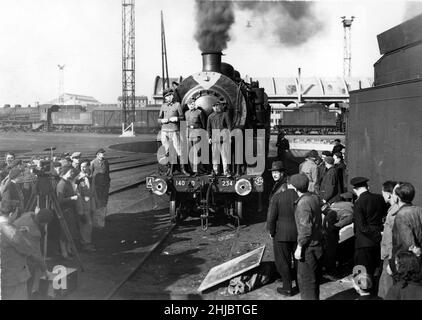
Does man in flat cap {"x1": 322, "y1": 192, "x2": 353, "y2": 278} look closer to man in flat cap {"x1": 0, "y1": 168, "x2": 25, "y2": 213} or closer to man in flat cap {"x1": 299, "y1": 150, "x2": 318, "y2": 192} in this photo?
man in flat cap {"x1": 299, "y1": 150, "x2": 318, "y2": 192}

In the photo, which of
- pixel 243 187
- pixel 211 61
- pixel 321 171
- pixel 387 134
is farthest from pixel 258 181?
pixel 211 61

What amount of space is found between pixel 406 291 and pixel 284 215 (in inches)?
76.1

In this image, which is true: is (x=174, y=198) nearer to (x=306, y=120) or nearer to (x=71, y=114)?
(x=306, y=120)

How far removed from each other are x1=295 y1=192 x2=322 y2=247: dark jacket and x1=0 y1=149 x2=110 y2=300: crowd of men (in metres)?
2.84

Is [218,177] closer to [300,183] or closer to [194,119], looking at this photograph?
[194,119]

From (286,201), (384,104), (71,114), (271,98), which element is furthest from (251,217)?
(71,114)

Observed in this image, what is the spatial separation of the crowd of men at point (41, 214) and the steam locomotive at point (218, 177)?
1.49m

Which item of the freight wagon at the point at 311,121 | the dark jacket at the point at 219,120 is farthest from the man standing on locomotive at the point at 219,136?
the freight wagon at the point at 311,121

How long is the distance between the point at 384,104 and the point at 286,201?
3.22 m

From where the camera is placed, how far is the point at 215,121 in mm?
8859

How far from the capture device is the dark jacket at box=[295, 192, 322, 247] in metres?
4.63

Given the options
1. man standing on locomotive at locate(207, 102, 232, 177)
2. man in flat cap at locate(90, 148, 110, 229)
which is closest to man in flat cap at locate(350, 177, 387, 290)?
man standing on locomotive at locate(207, 102, 232, 177)

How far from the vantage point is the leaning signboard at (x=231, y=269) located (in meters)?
5.38

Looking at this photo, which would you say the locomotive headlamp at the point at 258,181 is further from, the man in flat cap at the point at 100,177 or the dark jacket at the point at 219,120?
A: the man in flat cap at the point at 100,177
